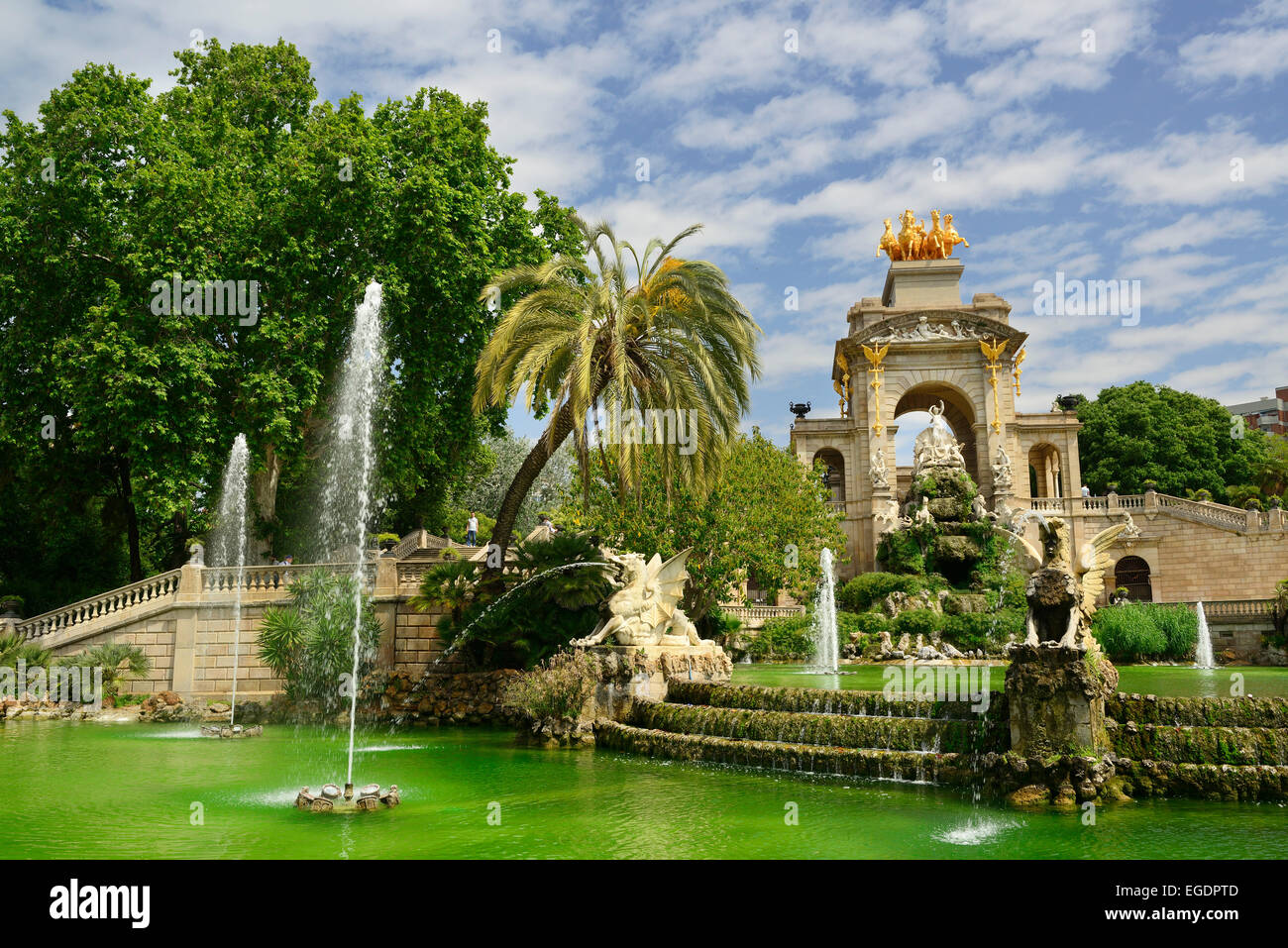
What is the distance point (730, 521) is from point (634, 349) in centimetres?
734

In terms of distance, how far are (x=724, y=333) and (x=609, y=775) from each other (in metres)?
9.28

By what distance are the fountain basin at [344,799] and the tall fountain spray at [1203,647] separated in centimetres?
2473

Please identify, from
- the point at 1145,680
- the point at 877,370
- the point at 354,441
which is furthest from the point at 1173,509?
the point at 354,441

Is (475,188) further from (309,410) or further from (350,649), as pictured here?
(350,649)

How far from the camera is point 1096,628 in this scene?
25766mm

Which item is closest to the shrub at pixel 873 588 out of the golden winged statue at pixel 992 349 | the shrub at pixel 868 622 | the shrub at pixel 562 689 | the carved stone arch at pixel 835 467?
the shrub at pixel 868 622

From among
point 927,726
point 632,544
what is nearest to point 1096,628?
point 632,544

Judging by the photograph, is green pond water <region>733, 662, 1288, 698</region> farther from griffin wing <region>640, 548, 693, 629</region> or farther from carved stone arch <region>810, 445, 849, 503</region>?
carved stone arch <region>810, 445, 849, 503</region>

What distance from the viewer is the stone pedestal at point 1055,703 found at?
30.7 feet

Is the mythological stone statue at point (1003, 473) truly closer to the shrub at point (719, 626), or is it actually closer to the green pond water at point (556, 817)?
the shrub at point (719, 626)

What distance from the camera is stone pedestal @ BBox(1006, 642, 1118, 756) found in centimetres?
936

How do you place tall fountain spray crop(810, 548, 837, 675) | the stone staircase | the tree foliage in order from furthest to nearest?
1. tall fountain spray crop(810, 548, 837, 675)
2. the tree foliage
3. the stone staircase

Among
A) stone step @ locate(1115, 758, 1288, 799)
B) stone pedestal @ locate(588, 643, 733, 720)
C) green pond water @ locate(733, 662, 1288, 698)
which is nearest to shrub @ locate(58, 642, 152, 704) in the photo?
stone pedestal @ locate(588, 643, 733, 720)

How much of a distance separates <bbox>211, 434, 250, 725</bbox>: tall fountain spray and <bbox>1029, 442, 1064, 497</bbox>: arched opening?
126 feet
